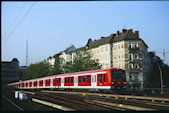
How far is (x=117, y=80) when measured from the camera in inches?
1079

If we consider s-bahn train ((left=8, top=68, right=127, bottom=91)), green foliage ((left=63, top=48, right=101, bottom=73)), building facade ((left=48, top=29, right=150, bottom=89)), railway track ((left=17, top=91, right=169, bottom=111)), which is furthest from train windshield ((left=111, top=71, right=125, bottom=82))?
building facade ((left=48, top=29, right=150, bottom=89))

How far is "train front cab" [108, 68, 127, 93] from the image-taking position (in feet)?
88.3

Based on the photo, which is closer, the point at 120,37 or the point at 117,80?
the point at 117,80

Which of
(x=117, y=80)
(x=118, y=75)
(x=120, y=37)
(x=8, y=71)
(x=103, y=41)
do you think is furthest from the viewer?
(x=103, y=41)

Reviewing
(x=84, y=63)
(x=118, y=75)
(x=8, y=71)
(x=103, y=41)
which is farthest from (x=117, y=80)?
(x=103, y=41)

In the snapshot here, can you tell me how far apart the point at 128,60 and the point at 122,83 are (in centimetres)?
3983

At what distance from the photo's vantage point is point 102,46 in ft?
252

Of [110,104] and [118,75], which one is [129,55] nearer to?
[118,75]

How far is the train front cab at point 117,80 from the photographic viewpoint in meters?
26.9

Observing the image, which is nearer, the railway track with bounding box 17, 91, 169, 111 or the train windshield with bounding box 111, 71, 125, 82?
the railway track with bounding box 17, 91, 169, 111

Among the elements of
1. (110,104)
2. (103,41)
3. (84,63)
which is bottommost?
(110,104)

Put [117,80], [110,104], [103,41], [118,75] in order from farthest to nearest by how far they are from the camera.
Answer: [103,41] < [118,75] < [117,80] < [110,104]

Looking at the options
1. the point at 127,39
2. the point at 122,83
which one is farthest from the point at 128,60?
the point at 122,83

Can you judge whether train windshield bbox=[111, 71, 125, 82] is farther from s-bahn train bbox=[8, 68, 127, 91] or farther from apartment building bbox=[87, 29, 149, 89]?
apartment building bbox=[87, 29, 149, 89]
